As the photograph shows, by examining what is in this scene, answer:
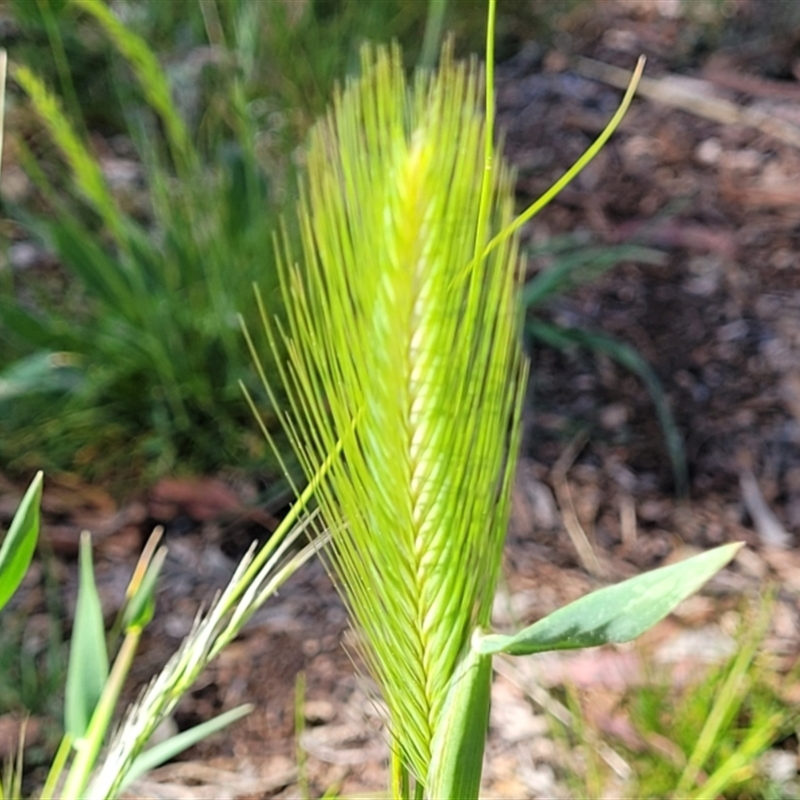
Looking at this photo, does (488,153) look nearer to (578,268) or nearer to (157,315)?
(157,315)

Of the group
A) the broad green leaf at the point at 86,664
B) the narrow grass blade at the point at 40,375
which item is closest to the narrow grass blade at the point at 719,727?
the broad green leaf at the point at 86,664

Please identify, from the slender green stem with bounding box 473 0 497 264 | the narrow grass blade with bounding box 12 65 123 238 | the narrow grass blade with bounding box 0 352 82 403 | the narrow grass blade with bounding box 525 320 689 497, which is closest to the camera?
the slender green stem with bounding box 473 0 497 264

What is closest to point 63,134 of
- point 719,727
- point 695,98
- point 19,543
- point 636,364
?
point 19,543

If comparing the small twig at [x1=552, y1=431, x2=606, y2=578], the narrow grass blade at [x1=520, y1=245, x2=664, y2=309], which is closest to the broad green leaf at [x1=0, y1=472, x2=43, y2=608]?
the small twig at [x1=552, y1=431, x2=606, y2=578]

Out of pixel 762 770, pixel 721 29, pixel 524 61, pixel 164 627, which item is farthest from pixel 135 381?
pixel 721 29

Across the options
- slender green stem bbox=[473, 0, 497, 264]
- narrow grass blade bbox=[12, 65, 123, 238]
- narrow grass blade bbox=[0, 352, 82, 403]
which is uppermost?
slender green stem bbox=[473, 0, 497, 264]

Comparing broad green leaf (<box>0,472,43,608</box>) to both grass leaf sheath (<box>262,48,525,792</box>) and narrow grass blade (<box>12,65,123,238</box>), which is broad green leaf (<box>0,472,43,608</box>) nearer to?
grass leaf sheath (<box>262,48,525,792</box>)
